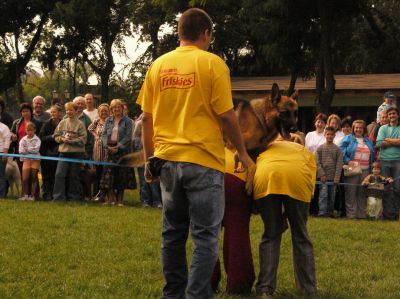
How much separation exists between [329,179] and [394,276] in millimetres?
6237

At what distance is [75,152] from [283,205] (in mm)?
8421

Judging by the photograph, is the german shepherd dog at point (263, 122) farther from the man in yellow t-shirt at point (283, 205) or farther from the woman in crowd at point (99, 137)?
the woman in crowd at point (99, 137)

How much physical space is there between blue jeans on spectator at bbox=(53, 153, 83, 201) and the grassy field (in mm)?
1836

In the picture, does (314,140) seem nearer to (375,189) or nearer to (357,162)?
(357,162)

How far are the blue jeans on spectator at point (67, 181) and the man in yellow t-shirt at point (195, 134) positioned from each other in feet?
30.5

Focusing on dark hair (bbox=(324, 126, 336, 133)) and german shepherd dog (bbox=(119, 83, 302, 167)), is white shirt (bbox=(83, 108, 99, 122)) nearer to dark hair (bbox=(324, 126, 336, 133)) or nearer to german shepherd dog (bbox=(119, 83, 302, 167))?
dark hair (bbox=(324, 126, 336, 133))

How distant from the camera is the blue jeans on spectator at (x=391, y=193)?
1357 cm

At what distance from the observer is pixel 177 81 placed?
5188 millimetres

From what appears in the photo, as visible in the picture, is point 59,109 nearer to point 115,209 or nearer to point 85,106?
point 85,106

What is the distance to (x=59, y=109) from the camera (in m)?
15.7

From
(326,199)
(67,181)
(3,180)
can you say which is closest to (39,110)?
(3,180)

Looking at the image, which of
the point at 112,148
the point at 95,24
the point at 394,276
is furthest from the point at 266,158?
the point at 95,24

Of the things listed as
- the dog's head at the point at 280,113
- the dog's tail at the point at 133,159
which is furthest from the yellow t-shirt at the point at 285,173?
the dog's tail at the point at 133,159

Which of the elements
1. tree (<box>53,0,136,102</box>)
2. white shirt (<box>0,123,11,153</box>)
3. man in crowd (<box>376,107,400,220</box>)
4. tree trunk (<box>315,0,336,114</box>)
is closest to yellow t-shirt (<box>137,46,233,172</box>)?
man in crowd (<box>376,107,400,220</box>)
